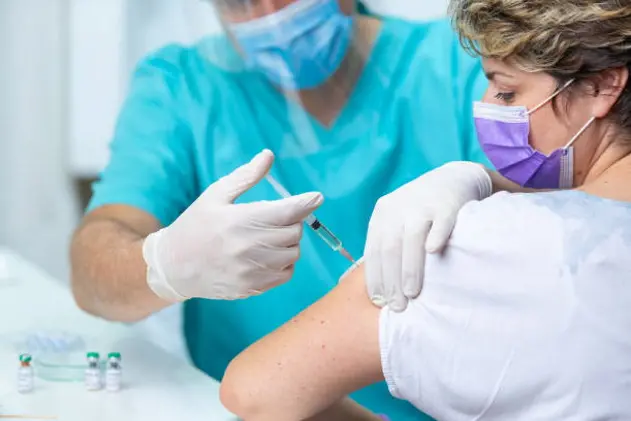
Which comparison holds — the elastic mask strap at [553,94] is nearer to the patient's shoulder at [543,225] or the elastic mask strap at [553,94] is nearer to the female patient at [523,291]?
the female patient at [523,291]

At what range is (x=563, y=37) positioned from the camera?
96 centimetres

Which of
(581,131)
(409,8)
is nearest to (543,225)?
(581,131)

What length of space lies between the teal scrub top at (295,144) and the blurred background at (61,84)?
0.77m

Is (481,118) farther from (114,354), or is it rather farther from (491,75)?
(114,354)

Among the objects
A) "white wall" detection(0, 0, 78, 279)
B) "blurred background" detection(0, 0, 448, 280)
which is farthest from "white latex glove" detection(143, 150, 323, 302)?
"white wall" detection(0, 0, 78, 279)

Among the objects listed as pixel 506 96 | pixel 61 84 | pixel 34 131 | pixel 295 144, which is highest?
pixel 506 96

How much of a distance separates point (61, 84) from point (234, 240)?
1684 millimetres

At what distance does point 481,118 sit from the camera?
1.12 metres

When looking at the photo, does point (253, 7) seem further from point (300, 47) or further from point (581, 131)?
point (581, 131)

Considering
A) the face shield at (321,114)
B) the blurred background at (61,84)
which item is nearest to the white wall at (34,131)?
the blurred background at (61,84)

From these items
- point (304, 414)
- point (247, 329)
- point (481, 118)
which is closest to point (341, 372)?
point (304, 414)

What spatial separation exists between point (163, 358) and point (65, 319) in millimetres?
299

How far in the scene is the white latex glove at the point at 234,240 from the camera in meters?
1.12

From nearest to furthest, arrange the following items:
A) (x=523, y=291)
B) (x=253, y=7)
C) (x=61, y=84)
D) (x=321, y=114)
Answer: (x=523, y=291) < (x=253, y=7) < (x=321, y=114) < (x=61, y=84)
